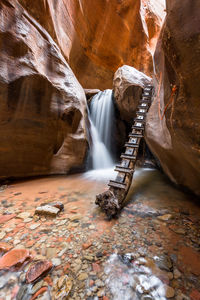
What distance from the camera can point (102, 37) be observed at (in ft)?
33.5

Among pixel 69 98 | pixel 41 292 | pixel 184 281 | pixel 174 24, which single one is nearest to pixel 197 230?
pixel 184 281

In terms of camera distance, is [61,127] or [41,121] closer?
[41,121]

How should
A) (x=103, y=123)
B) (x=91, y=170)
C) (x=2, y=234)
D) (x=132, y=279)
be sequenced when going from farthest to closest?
(x=103, y=123), (x=91, y=170), (x=2, y=234), (x=132, y=279)

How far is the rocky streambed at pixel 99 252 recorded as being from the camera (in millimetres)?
1041

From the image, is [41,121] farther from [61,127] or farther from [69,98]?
[69,98]

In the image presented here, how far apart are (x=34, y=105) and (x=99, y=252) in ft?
12.7

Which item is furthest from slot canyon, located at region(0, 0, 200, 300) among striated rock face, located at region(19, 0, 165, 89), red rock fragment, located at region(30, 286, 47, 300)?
striated rock face, located at region(19, 0, 165, 89)

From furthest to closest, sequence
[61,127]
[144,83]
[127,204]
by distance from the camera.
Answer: [144,83] → [61,127] → [127,204]

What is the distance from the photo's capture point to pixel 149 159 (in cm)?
732

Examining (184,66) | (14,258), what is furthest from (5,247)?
(184,66)

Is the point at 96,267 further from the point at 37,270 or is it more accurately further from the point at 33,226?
the point at 33,226

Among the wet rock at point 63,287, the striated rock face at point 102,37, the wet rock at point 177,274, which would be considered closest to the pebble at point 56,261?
the wet rock at point 63,287

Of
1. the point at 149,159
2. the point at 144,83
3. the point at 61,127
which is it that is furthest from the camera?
the point at 149,159

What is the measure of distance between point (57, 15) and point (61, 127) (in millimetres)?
5660
